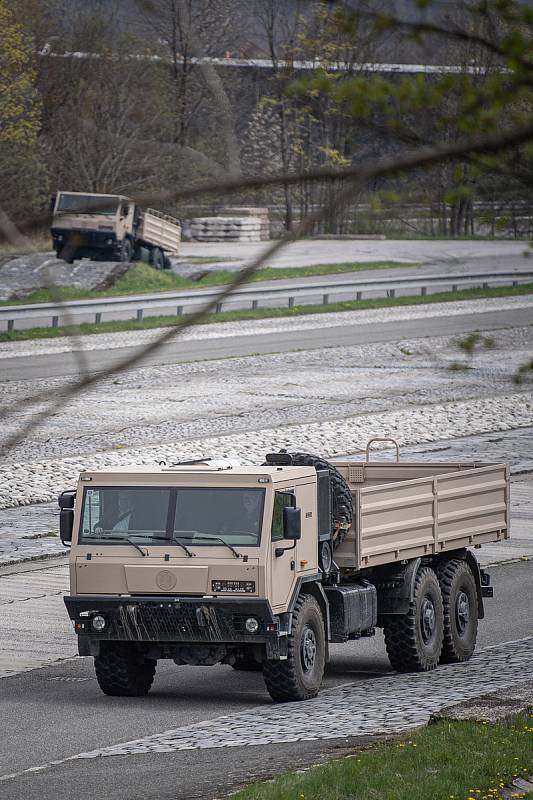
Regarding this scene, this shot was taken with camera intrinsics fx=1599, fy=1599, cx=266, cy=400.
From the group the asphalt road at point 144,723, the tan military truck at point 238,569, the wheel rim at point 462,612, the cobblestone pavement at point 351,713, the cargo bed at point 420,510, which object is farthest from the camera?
the wheel rim at point 462,612

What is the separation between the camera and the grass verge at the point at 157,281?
156ft

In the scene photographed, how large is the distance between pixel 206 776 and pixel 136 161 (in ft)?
105

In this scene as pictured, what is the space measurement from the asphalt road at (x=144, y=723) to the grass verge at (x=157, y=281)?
32.0 meters

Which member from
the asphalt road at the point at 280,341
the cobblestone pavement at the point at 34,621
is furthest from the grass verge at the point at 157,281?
the cobblestone pavement at the point at 34,621

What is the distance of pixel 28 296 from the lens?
155 ft

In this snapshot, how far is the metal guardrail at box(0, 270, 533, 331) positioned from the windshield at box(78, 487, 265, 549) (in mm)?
24666

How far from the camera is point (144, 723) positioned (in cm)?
1129

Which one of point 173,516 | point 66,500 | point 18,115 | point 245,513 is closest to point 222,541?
point 245,513

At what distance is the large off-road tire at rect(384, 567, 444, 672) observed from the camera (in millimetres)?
13219

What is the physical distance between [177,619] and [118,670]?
788 mm

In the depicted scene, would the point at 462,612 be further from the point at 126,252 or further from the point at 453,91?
the point at 126,252

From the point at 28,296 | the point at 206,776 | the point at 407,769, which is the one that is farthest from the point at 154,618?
the point at 28,296

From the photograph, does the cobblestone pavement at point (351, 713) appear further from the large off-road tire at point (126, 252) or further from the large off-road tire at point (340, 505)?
the large off-road tire at point (126, 252)

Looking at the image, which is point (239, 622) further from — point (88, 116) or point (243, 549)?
point (88, 116)
